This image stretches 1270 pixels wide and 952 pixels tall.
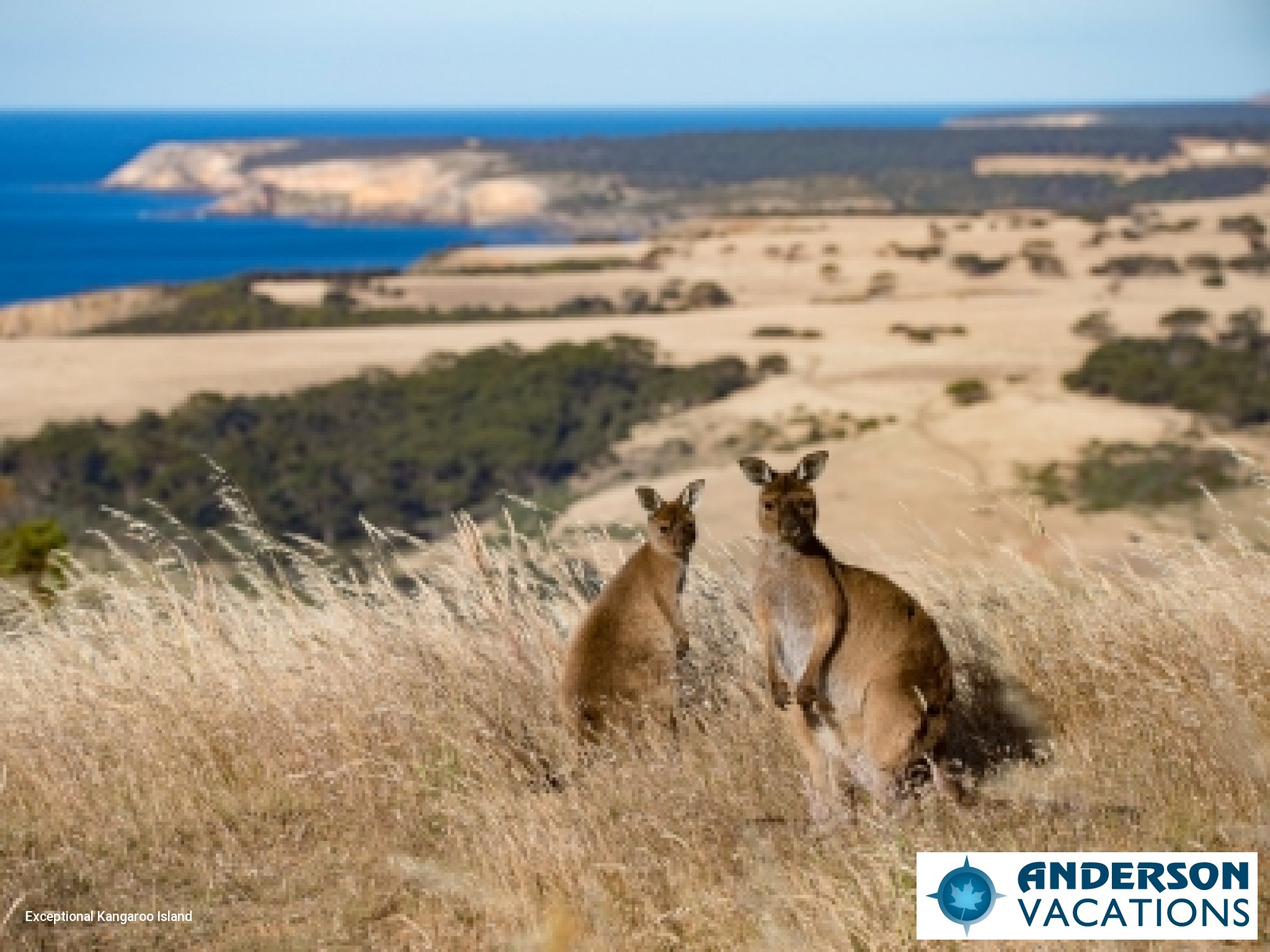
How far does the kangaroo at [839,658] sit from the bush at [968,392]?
52.0m

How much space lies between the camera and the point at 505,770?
6223 mm

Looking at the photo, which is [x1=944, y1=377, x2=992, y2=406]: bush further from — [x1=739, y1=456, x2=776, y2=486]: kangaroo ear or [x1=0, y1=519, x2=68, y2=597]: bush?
[x1=739, y1=456, x2=776, y2=486]: kangaroo ear

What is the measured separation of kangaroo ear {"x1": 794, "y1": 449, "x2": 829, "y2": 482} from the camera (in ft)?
18.9

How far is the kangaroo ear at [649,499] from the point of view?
21.2 ft

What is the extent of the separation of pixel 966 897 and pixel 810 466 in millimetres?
1601

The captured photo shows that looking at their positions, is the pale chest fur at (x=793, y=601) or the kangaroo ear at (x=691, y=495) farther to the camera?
the kangaroo ear at (x=691, y=495)

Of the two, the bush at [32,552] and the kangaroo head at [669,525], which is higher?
the kangaroo head at [669,525]

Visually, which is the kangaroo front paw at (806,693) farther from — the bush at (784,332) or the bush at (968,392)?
the bush at (784,332)

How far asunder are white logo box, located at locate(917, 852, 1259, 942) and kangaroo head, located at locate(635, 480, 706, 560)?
193 centimetres

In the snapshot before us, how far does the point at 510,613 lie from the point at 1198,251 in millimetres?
97111

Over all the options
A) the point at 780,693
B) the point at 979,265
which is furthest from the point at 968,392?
the point at 780,693

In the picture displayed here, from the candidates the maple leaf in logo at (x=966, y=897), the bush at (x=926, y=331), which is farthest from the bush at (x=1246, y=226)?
the maple leaf in logo at (x=966, y=897)

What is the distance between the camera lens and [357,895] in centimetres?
555

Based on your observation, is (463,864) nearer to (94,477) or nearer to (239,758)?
(239,758)
